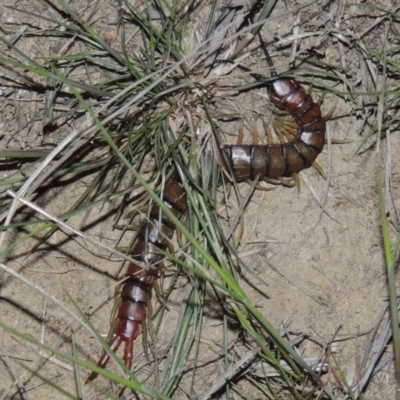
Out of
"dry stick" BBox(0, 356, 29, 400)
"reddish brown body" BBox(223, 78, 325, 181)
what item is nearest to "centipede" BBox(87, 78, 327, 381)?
"reddish brown body" BBox(223, 78, 325, 181)

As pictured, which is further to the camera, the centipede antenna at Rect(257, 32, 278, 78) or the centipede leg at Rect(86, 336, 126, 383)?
the centipede leg at Rect(86, 336, 126, 383)

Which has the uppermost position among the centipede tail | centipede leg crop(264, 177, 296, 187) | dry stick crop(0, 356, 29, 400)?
centipede leg crop(264, 177, 296, 187)

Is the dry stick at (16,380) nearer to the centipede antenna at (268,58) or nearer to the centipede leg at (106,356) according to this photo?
the centipede leg at (106,356)

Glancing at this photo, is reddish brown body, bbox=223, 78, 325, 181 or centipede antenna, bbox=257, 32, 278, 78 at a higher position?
centipede antenna, bbox=257, 32, 278, 78

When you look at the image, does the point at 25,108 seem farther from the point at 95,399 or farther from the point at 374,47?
the point at 374,47

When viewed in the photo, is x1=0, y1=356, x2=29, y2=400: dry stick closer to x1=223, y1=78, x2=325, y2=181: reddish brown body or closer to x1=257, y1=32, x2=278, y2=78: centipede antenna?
x1=223, y1=78, x2=325, y2=181: reddish brown body

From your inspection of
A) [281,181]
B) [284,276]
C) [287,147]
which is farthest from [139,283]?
[287,147]
